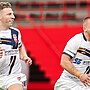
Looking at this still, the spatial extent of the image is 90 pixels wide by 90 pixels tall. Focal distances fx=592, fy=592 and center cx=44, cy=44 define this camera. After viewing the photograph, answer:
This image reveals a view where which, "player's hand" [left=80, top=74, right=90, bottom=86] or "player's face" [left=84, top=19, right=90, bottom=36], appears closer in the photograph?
"player's hand" [left=80, top=74, right=90, bottom=86]

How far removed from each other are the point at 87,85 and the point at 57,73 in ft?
23.9

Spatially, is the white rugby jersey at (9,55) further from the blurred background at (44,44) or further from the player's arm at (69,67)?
the blurred background at (44,44)

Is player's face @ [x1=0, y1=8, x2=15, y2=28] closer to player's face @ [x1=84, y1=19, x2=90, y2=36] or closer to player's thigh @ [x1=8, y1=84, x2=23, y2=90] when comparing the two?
player's thigh @ [x1=8, y1=84, x2=23, y2=90]

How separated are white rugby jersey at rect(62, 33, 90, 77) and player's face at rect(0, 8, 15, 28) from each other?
0.88m

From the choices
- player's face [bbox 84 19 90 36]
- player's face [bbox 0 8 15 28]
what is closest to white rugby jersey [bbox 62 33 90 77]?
player's face [bbox 84 19 90 36]

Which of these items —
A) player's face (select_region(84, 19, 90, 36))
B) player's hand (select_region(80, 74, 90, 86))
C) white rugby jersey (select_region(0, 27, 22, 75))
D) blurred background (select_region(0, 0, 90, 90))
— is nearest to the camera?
player's hand (select_region(80, 74, 90, 86))

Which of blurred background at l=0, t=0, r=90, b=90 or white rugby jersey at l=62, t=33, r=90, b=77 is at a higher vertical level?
white rugby jersey at l=62, t=33, r=90, b=77

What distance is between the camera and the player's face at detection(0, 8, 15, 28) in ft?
27.1

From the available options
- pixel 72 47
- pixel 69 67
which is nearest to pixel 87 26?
pixel 72 47

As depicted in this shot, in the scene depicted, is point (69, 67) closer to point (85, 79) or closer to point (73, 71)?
point (73, 71)

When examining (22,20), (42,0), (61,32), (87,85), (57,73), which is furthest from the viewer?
(42,0)

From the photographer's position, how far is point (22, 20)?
19453 mm

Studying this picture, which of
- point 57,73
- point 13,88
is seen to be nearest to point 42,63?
point 57,73

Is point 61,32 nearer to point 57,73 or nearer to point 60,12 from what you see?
point 57,73
